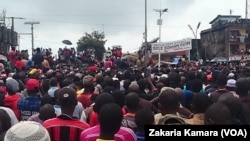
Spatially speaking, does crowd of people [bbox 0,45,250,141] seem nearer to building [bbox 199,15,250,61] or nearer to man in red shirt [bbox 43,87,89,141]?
man in red shirt [bbox 43,87,89,141]

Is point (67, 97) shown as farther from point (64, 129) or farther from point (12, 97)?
point (12, 97)

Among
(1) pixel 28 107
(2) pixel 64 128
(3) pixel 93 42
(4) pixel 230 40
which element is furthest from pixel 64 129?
(3) pixel 93 42

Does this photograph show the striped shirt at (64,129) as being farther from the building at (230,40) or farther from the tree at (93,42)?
the tree at (93,42)

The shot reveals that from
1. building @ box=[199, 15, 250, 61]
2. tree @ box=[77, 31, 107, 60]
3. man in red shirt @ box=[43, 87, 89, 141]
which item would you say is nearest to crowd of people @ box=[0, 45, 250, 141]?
man in red shirt @ box=[43, 87, 89, 141]

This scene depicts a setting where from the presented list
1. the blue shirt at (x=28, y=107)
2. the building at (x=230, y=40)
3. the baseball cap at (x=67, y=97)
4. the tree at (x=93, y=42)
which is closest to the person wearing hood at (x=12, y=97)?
the blue shirt at (x=28, y=107)

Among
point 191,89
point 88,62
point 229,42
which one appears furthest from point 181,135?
point 229,42

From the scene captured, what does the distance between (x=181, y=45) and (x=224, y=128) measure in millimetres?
18358

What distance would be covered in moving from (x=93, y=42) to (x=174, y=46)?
57769 mm

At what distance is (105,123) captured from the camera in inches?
193

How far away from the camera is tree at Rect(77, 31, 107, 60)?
7612 centimetres

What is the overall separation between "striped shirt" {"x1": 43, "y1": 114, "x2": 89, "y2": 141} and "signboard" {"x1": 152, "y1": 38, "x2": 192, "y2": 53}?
1692 cm

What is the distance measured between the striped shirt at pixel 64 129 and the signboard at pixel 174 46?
16920 millimetres

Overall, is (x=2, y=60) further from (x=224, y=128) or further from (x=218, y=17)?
(x=218, y=17)

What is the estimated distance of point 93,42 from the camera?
7988 cm
